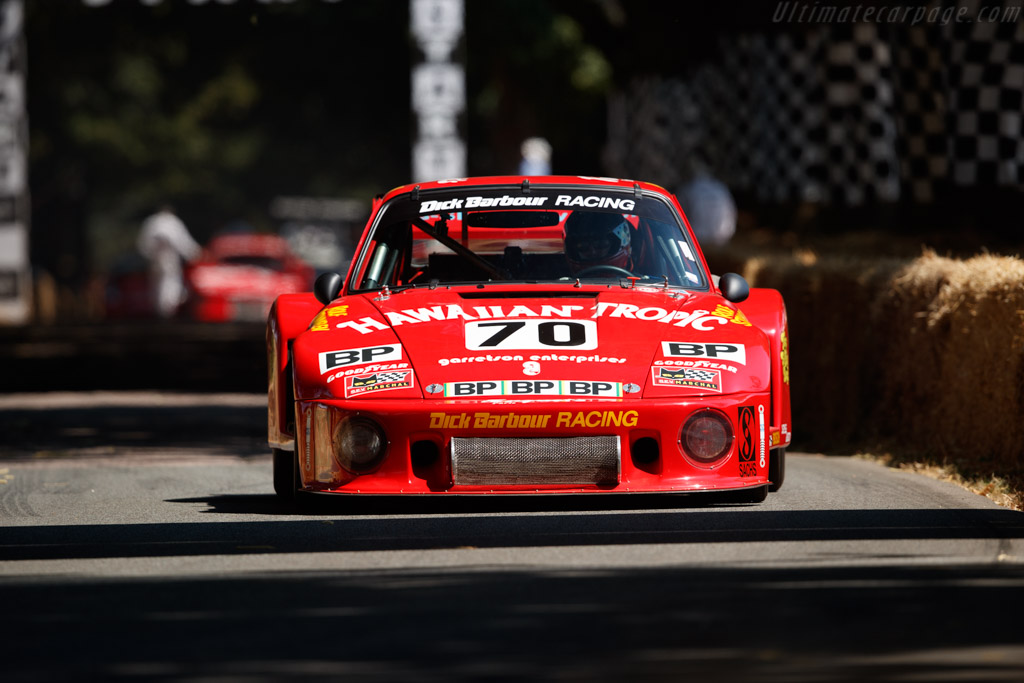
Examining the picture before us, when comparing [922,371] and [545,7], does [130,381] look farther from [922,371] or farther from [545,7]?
[545,7]

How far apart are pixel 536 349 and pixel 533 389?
9.8 inches

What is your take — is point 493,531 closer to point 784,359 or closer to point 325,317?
point 325,317

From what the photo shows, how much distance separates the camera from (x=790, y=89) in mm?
21734

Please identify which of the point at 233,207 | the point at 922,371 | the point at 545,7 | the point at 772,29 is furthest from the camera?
the point at 233,207

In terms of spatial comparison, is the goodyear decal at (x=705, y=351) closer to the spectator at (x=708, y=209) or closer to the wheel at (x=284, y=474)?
the wheel at (x=284, y=474)

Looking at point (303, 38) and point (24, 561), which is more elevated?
point (303, 38)

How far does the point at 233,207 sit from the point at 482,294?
183 feet

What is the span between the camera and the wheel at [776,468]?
7777 mm

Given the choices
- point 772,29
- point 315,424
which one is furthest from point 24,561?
point 772,29

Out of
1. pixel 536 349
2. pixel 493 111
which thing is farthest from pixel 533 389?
pixel 493 111

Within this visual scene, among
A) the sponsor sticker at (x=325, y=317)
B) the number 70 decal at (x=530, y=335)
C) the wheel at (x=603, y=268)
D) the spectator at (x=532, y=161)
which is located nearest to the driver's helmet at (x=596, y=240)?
the wheel at (x=603, y=268)

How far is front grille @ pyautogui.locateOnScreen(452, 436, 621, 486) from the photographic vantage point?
6.97 metres

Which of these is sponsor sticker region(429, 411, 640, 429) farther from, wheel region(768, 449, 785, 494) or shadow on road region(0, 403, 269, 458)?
shadow on road region(0, 403, 269, 458)

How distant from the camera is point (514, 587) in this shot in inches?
223
